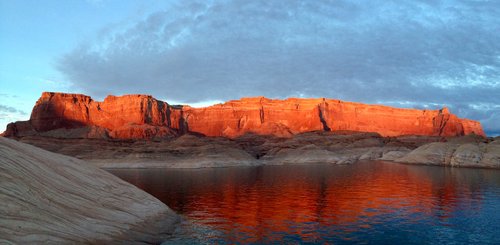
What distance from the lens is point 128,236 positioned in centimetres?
2077

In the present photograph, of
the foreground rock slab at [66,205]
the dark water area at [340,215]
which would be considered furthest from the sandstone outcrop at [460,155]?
the foreground rock slab at [66,205]

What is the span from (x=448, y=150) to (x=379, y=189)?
224 ft

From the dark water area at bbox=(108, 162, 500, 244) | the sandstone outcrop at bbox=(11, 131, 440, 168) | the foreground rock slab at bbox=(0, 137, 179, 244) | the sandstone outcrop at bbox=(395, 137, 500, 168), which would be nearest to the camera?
the foreground rock slab at bbox=(0, 137, 179, 244)

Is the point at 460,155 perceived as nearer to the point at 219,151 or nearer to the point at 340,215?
the point at 219,151

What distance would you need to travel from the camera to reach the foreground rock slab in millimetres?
15245

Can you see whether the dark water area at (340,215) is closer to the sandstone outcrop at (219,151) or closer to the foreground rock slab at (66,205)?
the foreground rock slab at (66,205)

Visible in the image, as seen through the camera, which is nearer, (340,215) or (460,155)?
(340,215)

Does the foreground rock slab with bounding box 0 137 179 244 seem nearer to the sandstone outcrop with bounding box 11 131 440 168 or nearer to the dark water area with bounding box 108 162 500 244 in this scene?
the dark water area with bounding box 108 162 500 244

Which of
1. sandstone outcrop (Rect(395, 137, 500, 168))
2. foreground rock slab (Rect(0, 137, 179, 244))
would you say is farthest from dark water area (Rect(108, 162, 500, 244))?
sandstone outcrop (Rect(395, 137, 500, 168))

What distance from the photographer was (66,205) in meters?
19.0

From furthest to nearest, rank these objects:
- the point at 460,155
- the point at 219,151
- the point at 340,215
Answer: the point at 219,151 → the point at 460,155 → the point at 340,215

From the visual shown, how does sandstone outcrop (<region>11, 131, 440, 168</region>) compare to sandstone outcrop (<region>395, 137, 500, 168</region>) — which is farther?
sandstone outcrop (<region>11, 131, 440, 168</region>)

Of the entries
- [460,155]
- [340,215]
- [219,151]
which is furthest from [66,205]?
[219,151]

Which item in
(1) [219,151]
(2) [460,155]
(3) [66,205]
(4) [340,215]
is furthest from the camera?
(1) [219,151]
